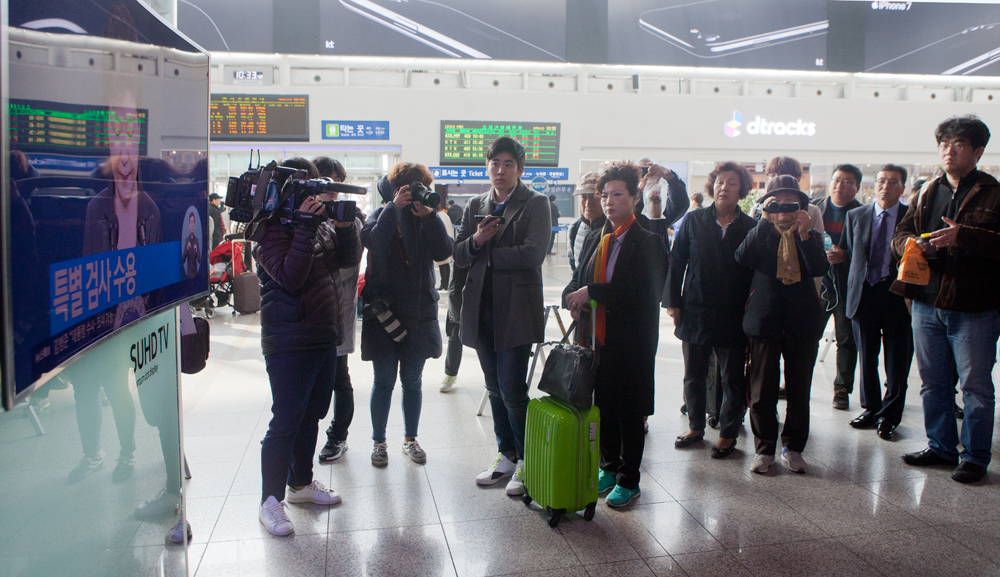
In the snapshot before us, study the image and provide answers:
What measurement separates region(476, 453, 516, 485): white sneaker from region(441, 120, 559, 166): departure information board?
9.51 meters

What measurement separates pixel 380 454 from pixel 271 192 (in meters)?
1.41

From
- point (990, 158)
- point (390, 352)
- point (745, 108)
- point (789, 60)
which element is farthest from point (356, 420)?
point (990, 158)

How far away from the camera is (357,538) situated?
7.57 ft

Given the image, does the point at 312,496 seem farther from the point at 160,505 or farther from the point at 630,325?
the point at 630,325

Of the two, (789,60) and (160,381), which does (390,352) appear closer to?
(160,381)

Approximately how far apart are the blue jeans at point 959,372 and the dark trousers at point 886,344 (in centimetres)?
36

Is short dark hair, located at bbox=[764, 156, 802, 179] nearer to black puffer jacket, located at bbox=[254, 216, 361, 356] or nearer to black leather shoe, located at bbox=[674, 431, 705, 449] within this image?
black leather shoe, located at bbox=[674, 431, 705, 449]

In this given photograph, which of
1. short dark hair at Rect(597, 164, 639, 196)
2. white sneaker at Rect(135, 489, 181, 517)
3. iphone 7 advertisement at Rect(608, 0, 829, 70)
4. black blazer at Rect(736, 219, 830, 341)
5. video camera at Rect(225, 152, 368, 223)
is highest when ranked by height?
iphone 7 advertisement at Rect(608, 0, 829, 70)

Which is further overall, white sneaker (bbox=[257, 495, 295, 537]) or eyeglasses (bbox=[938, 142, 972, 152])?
eyeglasses (bbox=[938, 142, 972, 152])

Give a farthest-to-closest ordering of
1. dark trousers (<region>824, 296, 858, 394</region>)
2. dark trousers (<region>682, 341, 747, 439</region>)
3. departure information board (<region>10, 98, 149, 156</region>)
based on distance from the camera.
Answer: dark trousers (<region>824, 296, 858, 394</region>)
dark trousers (<region>682, 341, 747, 439</region>)
departure information board (<region>10, 98, 149, 156</region>)

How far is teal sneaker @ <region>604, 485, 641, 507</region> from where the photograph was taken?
2.57 m

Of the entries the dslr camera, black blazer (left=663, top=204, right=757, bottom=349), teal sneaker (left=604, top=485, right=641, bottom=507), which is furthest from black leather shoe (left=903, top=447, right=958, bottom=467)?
teal sneaker (left=604, top=485, right=641, bottom=507)

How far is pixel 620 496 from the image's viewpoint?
102 inches

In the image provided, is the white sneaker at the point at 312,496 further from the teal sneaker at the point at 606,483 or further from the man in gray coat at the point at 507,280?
the teal sneaker at the point at 606,483
